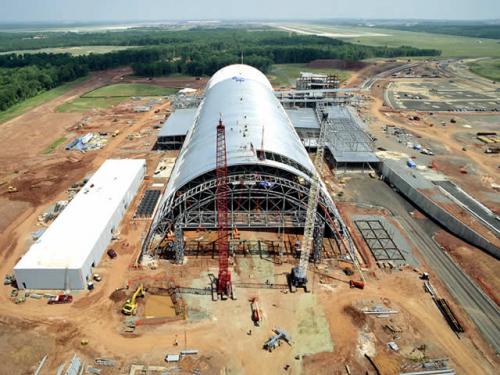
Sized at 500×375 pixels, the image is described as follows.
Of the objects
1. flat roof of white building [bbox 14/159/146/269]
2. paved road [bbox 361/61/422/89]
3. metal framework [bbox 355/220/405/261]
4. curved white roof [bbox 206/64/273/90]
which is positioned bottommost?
metal framework [bbox 355/220/405/261]

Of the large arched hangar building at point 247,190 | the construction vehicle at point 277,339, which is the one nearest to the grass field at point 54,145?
the large arched hangar building at point 247,190

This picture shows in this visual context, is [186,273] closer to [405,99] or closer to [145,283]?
[145,283]

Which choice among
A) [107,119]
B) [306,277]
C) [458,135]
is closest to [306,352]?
[306,277]

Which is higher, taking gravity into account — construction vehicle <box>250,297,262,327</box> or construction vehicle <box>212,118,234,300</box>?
construction vehicle <box>212,118,234,300</box>

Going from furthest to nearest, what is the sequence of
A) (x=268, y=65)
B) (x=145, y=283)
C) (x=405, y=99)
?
(x=268, y=65)
(x=405, y=99)
(x=145, y=283)

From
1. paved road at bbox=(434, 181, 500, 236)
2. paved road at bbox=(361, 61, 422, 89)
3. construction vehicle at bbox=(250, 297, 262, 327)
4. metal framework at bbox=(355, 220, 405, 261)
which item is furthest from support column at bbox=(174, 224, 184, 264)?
paved road at bbox=(361, 61, 422, 89)

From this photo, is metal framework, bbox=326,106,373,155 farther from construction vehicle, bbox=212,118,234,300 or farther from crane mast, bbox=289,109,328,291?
Result: construction vehicle, bbox=212,118,234,300

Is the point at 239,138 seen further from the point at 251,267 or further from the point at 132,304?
the point at 132,304

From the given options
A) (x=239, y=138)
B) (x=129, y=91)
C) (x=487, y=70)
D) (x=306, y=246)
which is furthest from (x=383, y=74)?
(x=306, y=246)
